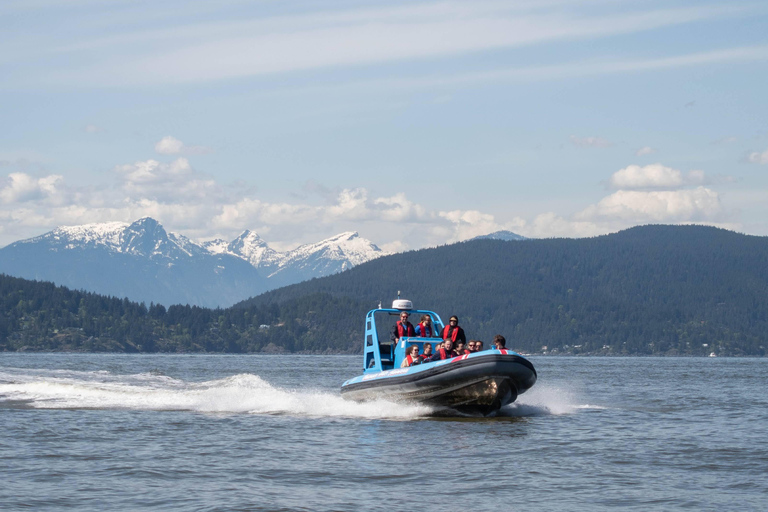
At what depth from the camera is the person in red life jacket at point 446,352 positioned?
23453 mm

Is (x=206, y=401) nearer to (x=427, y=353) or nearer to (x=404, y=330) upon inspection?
(x=404, y=330)

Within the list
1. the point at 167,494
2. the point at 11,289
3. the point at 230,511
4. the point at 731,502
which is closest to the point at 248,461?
the point at 167,494

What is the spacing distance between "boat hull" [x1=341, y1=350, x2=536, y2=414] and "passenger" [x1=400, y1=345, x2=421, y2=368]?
0.35 m

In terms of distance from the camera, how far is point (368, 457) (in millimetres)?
17234

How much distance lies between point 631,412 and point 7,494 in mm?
18553

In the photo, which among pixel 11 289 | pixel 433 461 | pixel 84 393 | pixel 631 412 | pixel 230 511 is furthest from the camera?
pixel 11 289

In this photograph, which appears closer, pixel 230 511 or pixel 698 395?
pixel 230 511

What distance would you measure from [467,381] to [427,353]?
205cm

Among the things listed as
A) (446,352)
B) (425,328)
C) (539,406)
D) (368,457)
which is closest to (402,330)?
(425,328)

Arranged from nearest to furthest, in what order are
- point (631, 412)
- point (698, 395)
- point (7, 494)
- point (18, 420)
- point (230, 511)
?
1. point (230, 511)
2. point (7, 494)
3. point (18, 420)
4. point (631, 412)
5. point (698, 395)

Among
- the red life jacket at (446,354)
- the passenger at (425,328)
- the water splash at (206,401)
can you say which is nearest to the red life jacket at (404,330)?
the passenger at (425,328)

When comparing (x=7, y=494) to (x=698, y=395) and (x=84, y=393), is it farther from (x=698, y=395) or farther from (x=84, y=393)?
(x=698, y=395)

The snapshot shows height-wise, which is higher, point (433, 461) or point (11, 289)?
point (11, 289)

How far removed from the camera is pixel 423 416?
24.2 meters
